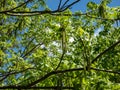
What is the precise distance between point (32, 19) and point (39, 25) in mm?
491

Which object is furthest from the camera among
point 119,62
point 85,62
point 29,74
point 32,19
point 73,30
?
point 32,19

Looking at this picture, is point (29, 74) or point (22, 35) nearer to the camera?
point (29, 74)

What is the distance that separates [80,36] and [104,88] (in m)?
1.14

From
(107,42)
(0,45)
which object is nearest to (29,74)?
(0,45)

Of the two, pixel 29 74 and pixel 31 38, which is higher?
pixel 31 38

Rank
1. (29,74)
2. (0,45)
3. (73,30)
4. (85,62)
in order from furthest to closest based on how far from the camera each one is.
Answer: (0,45) < (29,74) < (73,30) < (85,62)

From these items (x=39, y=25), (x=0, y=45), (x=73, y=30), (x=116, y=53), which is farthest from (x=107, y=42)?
(x=73, y=30)

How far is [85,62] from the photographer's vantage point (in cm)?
528

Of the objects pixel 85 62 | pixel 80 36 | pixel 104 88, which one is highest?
pixel 80 36

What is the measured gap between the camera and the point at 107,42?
52.5ft

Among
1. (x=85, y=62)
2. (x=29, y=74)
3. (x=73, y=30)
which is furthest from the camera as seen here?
(x=29, y=74)

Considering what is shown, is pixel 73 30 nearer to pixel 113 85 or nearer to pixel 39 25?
pixel 113 85

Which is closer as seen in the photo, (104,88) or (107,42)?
(104,88)

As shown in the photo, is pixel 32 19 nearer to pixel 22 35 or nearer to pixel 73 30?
pixel 22 35
